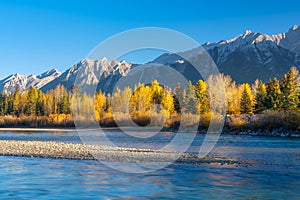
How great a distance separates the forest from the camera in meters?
63.9

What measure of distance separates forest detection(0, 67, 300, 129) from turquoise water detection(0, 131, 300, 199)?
1449 inches

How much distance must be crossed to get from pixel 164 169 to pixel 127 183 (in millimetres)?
4317

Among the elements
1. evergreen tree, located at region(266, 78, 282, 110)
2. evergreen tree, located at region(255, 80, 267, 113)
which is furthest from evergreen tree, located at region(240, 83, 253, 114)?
evergreen tree, located at region(266, 78, 282, 110)

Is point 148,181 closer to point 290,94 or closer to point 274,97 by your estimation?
point 290,94

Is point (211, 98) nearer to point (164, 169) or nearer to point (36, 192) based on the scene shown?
point (164, 169)

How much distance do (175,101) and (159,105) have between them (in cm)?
455

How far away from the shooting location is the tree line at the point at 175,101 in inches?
2566

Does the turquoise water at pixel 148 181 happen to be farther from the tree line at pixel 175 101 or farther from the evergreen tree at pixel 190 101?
the evergreen tree at pixel 190 101

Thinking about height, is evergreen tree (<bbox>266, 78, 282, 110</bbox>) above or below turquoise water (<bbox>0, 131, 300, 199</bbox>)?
above

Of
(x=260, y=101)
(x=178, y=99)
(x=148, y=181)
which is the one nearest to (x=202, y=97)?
(x=178, y=99)

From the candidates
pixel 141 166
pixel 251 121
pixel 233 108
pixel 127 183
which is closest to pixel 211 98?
pixel 233 108

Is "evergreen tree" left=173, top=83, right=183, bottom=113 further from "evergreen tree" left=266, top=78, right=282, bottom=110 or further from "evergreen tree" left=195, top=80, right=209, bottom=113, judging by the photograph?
"evergreen tree" left=266, top=78, right=282, bottom=110

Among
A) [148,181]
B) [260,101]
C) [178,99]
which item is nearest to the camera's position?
[148,181]

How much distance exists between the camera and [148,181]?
16531 millimetres
